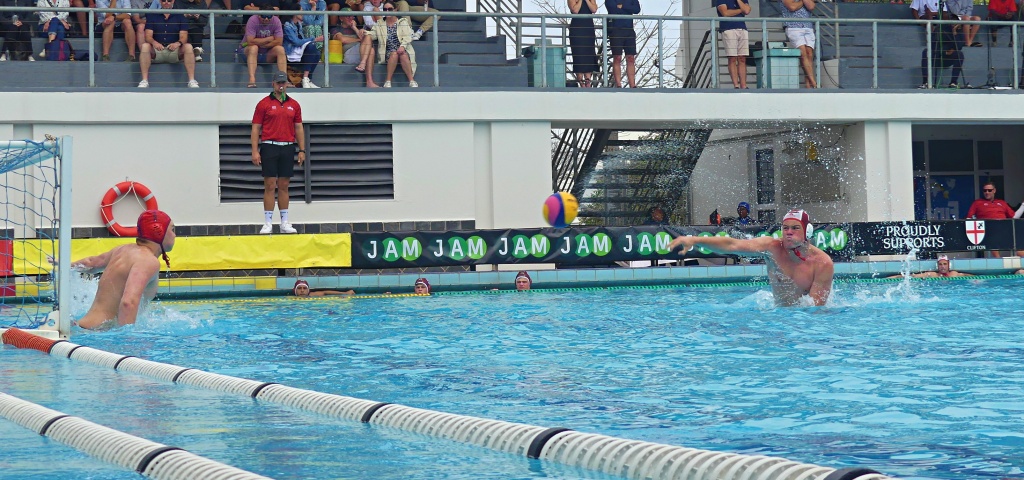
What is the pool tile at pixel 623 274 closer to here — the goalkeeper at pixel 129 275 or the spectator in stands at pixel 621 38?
the spectator in stands at pixel 621 38

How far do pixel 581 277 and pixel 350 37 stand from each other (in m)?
4.92

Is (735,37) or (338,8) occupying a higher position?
(338,8)

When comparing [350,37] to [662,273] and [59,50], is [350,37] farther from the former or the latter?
[662,273]

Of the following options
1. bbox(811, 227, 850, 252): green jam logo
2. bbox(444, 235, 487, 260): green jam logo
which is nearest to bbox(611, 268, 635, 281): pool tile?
bbox(444, 235, 487, 260): green jam logo

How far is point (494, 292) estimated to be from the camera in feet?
47.5

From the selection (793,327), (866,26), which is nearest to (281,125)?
(793,327)

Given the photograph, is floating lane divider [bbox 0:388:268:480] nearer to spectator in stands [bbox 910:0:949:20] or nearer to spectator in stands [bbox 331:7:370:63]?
spectator in stands [bbox 331:7:370:63]

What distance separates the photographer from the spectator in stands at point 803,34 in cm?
1795

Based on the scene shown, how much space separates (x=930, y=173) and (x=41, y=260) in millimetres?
16545

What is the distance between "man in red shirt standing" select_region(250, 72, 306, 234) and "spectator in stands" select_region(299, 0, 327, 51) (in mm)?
1006

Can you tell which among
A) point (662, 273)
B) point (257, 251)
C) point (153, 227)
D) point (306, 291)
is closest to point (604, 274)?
point (662, 273)

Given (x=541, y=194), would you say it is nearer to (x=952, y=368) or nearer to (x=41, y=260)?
(x=41, y=260)

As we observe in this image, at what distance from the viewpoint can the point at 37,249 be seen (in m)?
13.8

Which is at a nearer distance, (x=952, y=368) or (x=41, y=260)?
(x=952, y=368)
